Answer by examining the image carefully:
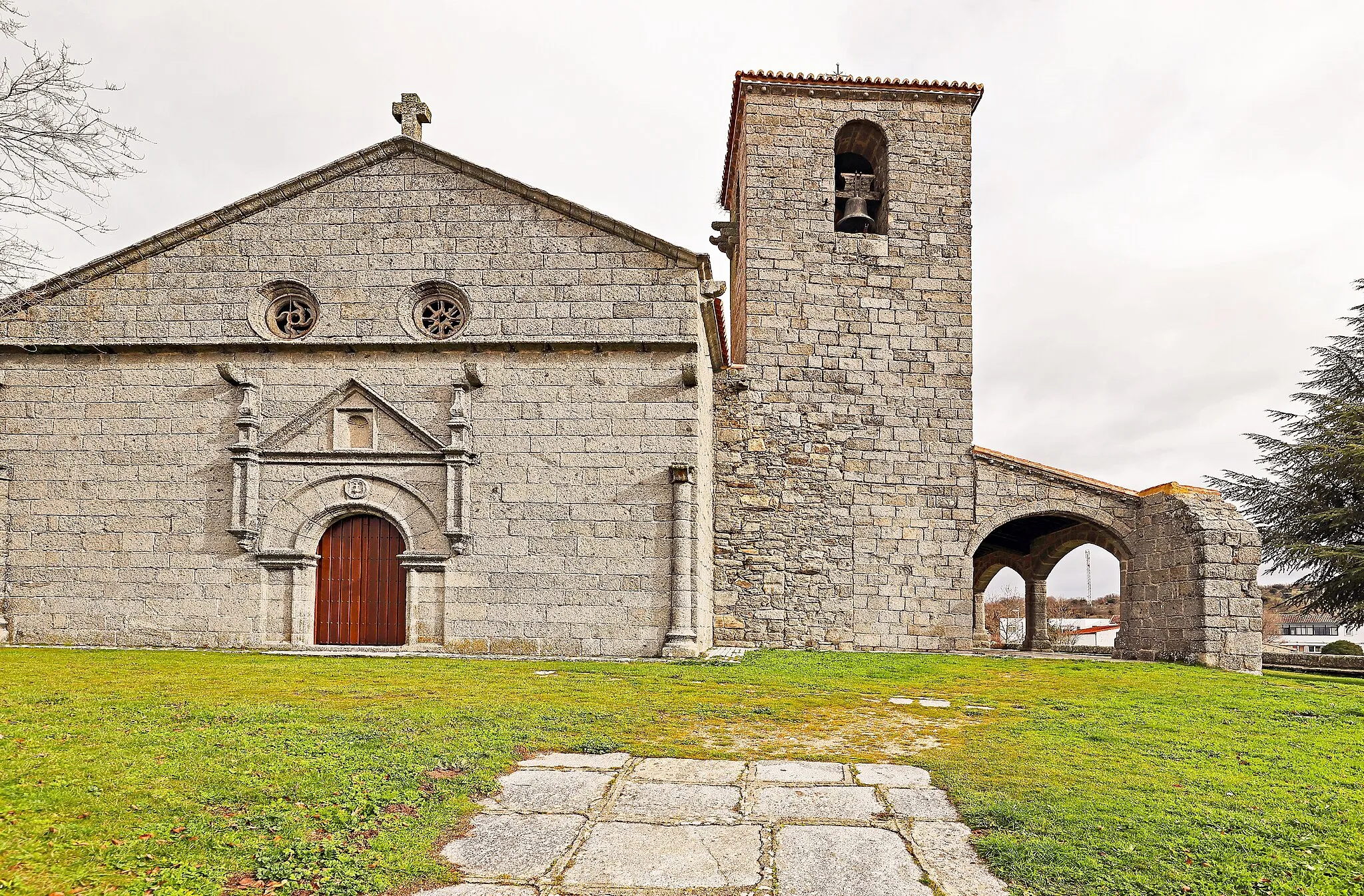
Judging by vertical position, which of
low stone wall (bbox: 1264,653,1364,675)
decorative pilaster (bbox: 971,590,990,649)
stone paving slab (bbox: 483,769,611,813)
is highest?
stone paving slab (bbox: 483,769,611,813)

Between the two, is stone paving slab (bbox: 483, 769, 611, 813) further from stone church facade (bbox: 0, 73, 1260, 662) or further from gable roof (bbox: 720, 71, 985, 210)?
gable roof (bbox: 720, 71, 985, 210)

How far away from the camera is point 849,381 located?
16.3m

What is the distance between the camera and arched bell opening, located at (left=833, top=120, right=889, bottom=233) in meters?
17.1

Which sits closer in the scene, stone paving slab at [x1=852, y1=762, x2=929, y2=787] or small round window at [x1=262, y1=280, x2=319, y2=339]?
stone paving slab at [x1=852, y1=762, x2=929, y2=787]

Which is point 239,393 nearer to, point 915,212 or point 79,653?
point 79,653

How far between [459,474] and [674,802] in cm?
861

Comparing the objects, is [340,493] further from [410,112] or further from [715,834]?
[715,834]

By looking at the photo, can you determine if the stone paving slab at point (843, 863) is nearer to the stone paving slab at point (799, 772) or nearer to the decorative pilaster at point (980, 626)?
the stone paving slab at point (799, 772)

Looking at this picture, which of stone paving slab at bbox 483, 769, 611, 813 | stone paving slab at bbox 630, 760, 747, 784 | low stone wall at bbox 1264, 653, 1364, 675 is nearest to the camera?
stone paving slab at bbox 483, 769, 611, 813

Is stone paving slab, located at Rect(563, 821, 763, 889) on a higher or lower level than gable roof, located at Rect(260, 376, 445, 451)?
lower

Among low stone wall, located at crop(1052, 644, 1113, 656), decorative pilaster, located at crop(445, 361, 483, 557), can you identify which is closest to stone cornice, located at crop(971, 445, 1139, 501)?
low stone wall, located at crop(1052, 644, 1113, 656)

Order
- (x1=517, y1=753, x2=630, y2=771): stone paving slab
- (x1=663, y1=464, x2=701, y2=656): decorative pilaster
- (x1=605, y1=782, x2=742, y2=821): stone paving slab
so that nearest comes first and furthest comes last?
(x1=605, y1=782, x2=742, y2=821): stone paving slab
(x1=517, y1=753, x2=630, y2=771): stone paving slab
(x1=663, y1=464, x2=701, y2=656): decorative pilaster

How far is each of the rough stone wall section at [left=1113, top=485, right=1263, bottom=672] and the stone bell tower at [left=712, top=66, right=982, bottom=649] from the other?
309 cm

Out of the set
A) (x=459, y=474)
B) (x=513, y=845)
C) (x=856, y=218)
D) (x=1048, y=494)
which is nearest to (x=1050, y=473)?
(x=1048, y=494)
